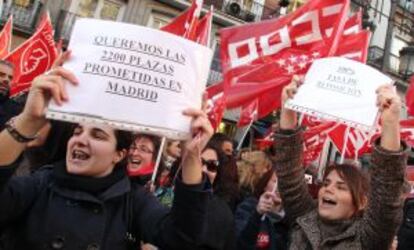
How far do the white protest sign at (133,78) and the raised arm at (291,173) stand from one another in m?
1.14

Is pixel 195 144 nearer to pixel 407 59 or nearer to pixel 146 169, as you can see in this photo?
pixel 146 169

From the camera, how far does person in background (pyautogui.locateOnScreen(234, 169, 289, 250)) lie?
300cm

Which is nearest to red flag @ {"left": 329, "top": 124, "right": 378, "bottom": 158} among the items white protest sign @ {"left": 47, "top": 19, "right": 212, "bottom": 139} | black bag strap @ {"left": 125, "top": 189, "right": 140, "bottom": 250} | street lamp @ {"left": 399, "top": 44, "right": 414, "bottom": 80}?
street lamp @ {"left": 399, "top": 44, "right": 414, "bottom": 80}

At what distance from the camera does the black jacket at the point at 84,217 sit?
1.97 meters

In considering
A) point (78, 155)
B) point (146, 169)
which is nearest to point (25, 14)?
point (146, 169)

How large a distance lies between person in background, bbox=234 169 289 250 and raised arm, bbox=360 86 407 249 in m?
0.60

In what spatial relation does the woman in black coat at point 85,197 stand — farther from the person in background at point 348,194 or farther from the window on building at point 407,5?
the window on building at point 407,5

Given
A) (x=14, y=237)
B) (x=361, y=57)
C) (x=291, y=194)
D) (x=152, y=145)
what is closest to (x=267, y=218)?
(x=291, y=194)

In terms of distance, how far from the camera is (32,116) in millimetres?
1825

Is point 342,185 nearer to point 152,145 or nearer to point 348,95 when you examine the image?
point 348,95

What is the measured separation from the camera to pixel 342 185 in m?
2.85

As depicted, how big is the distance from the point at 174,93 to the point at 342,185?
4.12ft

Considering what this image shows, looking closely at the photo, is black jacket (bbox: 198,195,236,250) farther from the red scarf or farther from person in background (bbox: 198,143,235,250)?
the red scarf

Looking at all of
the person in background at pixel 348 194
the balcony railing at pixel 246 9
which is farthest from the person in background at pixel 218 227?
the balcony railing at pixel 246 9
